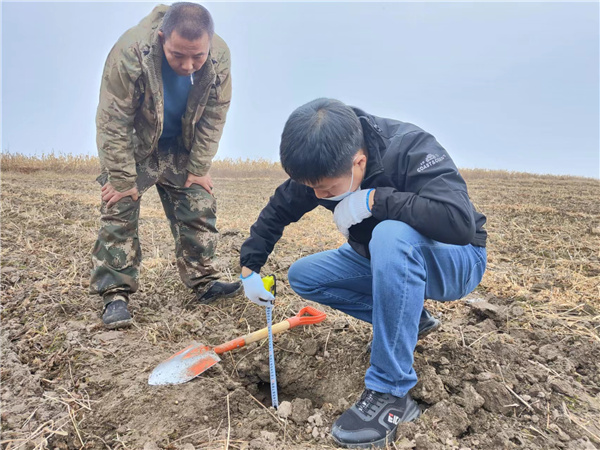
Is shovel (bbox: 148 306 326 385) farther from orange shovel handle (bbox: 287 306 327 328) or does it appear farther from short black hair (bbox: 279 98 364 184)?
short black hair (bbox: 279 98 364 184)

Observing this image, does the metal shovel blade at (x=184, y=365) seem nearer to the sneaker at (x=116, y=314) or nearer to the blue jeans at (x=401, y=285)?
the sneaker at (x=116, y=314)

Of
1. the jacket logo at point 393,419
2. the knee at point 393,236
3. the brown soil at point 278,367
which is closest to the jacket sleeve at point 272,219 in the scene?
the knee at point 393,236

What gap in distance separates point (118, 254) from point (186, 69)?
1247 mm

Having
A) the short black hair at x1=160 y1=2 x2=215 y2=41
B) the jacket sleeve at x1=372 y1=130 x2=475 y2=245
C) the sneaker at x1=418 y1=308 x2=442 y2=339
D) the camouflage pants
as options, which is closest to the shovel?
the sneaker at x1=418 y1=308 x2=442 y2=339

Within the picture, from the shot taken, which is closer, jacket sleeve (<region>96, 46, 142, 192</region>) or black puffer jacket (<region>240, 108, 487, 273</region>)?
black puffer jacket (<region>240, 108, 487, 273</region>)

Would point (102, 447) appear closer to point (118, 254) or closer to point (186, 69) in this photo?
point (118, 254)

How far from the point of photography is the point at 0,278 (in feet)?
11.6

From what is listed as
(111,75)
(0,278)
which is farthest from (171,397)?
(0,278)

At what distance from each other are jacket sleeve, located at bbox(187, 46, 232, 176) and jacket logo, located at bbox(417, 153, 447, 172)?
67.1 inches

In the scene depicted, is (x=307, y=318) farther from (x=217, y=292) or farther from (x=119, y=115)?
(x=119, y=115)

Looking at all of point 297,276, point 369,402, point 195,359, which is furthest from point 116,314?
point 369,402

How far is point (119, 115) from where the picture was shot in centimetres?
275

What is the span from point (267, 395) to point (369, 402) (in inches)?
32.1

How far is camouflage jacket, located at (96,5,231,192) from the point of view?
2654 millimetres
